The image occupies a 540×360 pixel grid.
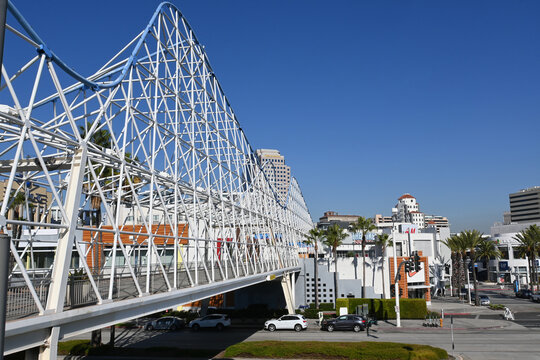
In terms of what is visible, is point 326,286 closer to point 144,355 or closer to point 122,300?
point 144,355

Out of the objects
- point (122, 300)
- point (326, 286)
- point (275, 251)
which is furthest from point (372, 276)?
point (122, 300)

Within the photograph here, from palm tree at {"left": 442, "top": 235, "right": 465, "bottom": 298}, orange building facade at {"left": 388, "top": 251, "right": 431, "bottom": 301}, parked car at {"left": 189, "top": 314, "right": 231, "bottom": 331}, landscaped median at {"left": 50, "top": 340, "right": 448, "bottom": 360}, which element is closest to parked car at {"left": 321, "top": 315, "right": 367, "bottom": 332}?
parked car at {"left": 189, "top": 314, "right": 231, "bottom": 331}

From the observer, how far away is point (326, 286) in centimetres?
5506

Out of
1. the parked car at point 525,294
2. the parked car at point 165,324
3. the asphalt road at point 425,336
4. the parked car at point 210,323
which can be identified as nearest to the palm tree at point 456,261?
the parked car at point 525,294

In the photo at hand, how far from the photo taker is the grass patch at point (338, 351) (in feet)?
84.6

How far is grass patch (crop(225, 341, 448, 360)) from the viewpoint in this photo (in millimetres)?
25781

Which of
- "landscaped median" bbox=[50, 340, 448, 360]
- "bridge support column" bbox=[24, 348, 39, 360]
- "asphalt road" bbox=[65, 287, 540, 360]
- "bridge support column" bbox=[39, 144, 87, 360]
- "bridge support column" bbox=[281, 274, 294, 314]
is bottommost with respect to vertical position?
"asphalt road" bbox=[65, 287, 540, 360]

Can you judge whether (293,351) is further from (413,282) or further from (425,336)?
(413,282)

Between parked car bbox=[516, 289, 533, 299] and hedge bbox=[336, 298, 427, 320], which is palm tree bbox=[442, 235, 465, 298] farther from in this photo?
hedge bbox=[336, 298, 427, 320]

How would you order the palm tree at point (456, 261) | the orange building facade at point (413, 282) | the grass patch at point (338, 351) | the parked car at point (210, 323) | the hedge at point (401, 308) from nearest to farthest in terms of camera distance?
the grass patch at point (338, 351), the parked car at point (210, 323), the hedge at point (401, 308), the orange building facade at point (413, 282), the palm tree at point (456, 261)

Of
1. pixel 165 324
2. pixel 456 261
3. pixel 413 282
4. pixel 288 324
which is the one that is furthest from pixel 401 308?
pixel 456 261

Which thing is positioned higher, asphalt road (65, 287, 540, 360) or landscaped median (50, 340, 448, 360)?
landscaped median (50, 340, 448, 360)

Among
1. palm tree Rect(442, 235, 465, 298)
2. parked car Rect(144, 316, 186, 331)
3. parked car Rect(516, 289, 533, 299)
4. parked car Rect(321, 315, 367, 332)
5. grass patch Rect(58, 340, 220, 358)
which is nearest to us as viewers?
grass patch Rect(58, 340, 220, 358)

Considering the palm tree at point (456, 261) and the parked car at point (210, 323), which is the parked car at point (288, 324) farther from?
the palm tree at point (456, 261)
